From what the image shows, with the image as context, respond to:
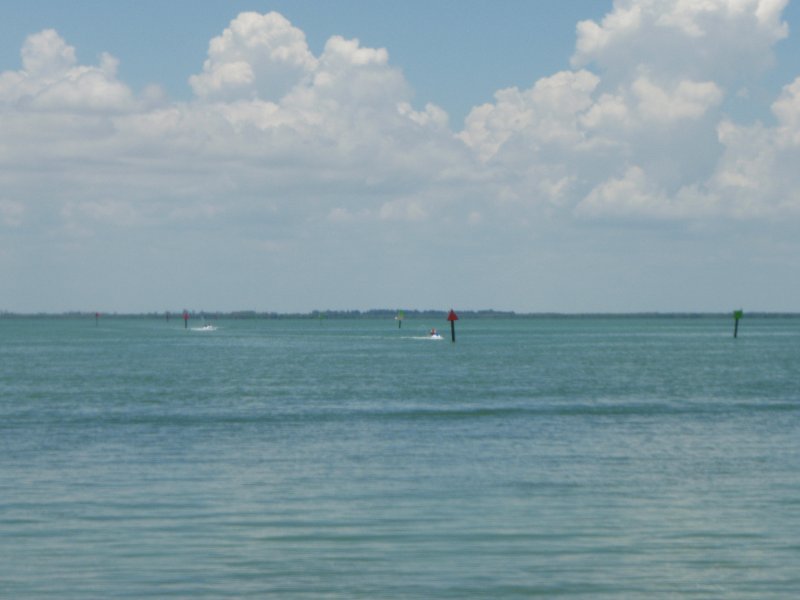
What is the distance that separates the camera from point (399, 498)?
82.0ft

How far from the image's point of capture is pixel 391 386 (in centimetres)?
6731

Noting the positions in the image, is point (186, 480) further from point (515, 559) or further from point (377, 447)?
point (515, 559)

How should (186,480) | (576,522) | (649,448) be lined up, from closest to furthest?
1. (576,522)
2. (186,480)
3. (649,448)

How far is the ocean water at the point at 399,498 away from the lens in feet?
58.0

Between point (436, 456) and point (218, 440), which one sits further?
point (218, 440)

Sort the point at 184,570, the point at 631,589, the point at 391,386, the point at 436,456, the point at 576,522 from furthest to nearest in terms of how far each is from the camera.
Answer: the point at 391,386
the point at 436,456
the point at 576,522
the point at 184,570
the point at 631,589

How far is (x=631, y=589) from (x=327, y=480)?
12.0m

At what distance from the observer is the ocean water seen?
17.7m

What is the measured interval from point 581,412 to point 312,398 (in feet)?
47.2

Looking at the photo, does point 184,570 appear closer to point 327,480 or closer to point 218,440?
point 327,480

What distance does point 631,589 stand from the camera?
17.0 metres

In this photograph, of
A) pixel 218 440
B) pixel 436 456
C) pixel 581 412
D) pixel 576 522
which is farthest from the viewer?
pixel 581 412

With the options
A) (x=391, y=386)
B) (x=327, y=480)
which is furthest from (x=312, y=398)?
(x=327, y=480)

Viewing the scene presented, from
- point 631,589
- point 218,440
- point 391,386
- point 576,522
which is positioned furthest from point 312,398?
point 631,589
